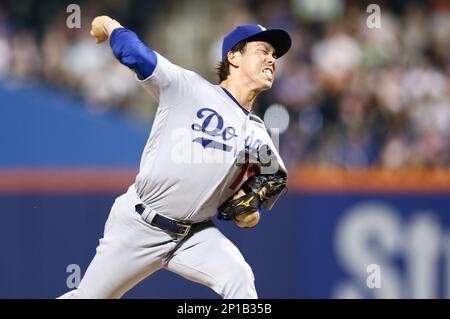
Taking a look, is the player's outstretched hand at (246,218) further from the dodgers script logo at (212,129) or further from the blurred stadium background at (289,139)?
the blurred stadium background at (289,139)

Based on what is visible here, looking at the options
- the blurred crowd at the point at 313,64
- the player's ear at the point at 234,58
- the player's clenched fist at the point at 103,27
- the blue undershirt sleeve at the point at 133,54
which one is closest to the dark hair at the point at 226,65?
the player's ear at the point at 234,58

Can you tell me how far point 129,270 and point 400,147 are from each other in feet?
13.3

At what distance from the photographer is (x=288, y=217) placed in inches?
314

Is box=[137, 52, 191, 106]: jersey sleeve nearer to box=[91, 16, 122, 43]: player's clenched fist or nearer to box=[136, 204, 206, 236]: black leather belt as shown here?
box=[91, 16, 122, 43]: player's clenched fist

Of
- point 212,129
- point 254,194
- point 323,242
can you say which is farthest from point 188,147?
point 323,242

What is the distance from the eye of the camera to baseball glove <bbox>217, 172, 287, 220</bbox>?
5262mm

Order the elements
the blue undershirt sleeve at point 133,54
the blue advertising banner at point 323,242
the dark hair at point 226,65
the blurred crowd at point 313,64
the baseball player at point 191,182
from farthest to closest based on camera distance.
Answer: the blurred crowd at point 313,64
the blue advertising banner at point 323,242
the dark hair at point 226,65
the baseball player at point 191,182
the blue undershirt sleeve at point 133,54

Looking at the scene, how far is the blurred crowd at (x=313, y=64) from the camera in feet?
28.5

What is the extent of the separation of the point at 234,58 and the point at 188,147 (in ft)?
2.10

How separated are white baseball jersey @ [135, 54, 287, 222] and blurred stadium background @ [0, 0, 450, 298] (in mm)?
2741

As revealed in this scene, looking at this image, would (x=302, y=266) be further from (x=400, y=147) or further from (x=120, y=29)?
(x=120, y=29)

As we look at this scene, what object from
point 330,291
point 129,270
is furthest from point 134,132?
point 129,270

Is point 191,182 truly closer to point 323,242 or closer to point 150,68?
point 150,68

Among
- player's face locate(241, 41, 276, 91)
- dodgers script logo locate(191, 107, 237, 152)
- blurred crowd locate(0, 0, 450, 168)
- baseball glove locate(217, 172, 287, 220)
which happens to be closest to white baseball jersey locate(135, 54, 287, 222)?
dodgers script logo locate(191, 107, 237, 152)
